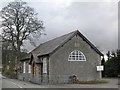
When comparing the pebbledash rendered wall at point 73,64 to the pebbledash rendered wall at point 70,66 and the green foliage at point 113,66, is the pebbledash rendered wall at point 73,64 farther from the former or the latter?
the green foliage at point 113,66

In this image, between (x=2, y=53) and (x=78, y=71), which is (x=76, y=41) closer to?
(x=78, y=71)

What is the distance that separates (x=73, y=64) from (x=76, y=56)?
3.76 ft

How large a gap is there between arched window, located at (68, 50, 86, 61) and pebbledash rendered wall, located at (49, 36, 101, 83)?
14.7 inches

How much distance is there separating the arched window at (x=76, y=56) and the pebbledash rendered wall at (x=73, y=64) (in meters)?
0.37

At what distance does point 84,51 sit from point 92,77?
11.7 feet

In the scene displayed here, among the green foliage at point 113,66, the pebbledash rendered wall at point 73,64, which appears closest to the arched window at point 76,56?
the pebbledash rendered wall at point 73,64

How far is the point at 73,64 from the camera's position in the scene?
39.1 m

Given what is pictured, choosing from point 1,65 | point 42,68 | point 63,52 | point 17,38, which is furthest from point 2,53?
point 63,52

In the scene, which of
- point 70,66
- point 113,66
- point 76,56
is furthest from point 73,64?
point 113,66

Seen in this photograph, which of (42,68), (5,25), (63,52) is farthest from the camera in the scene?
(5,25)

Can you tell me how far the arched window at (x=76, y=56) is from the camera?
39.2 meters

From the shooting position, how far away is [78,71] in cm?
3922

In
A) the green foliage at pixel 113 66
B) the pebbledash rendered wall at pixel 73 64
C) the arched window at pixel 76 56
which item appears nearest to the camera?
the pebbledash rendered wall at pixel 73 64

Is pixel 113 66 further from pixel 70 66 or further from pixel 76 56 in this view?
pixel 70 66
